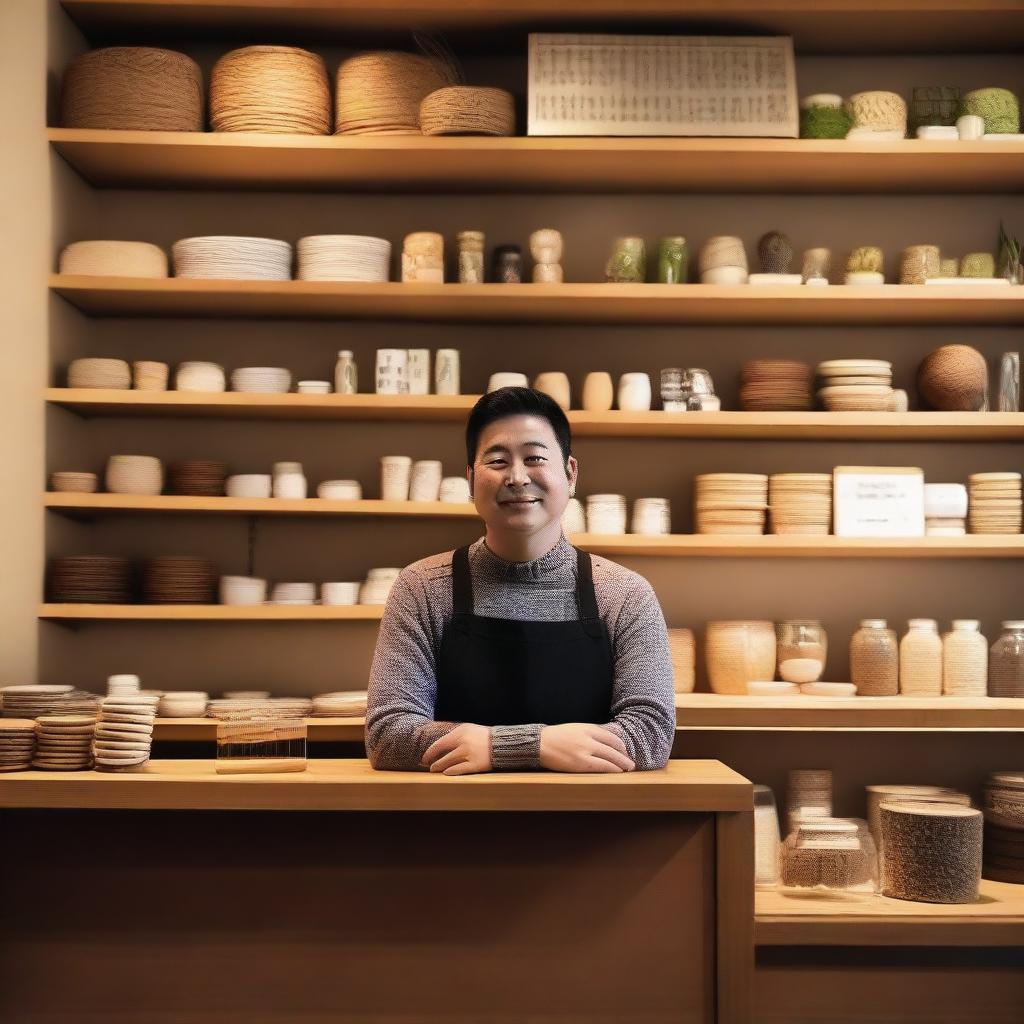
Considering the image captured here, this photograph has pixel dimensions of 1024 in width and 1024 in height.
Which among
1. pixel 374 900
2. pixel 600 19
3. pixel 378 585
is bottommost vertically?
pixel 374 900

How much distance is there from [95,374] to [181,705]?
3.40 ft

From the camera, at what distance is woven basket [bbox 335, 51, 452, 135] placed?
3527 mm

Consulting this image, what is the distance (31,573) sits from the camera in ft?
11.3

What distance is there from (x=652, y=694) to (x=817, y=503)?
5.39ft

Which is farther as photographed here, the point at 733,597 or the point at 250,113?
the point at 733,597

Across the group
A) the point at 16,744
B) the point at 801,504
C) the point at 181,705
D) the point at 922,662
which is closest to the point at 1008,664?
the point at 922,662

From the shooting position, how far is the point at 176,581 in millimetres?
3514

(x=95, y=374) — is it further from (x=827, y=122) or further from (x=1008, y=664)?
(x=1008, y=664)

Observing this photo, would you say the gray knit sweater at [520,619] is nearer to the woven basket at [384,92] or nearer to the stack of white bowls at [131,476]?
the stack of white bowls at [131,476]

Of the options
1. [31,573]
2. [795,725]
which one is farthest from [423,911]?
[31,573]

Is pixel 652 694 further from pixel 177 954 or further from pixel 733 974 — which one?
pixel 177 954

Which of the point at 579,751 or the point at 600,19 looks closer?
the point at 579,751

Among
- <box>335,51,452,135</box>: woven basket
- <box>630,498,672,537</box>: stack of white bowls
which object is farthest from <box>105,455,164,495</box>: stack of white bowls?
<box>630,498,672,537</box>: stack of white bowls

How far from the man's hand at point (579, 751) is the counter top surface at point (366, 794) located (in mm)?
158
